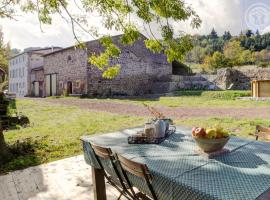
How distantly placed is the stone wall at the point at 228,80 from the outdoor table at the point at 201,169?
2560 cm

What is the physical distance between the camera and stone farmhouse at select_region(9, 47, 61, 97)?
34797 millimetres

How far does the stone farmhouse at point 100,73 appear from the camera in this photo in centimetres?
2617

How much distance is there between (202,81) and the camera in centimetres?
3017

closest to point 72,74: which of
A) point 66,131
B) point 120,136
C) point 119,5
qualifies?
point 66,131

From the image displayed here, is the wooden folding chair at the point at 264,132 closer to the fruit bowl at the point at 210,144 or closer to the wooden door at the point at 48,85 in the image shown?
the fruit bowl at the point at 210,144

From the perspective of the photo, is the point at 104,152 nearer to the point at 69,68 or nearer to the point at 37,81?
the point at 69,68

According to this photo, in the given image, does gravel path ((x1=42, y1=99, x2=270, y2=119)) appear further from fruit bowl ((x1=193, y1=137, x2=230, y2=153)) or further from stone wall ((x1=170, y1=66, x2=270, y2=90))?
stone wall ((x1=170, y1=66, x2=270, y2=90))

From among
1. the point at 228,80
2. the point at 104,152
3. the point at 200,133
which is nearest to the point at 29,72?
the point at 228,80

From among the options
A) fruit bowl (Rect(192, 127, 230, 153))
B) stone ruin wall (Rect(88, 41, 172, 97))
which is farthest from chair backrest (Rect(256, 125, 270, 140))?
stone ruin wall (Rect(88, 41, 172, 97))

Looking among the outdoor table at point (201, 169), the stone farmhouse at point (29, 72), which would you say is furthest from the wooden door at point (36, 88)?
the outdoor table at point (201, 169)

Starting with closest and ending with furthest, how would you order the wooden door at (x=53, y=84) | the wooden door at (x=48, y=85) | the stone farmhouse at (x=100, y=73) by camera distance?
the stone farmhouse at (x=100, y=73) < the wooden door at (x=53, y=84) < the wooden door at (x=48, y=85)

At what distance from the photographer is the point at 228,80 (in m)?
28.5

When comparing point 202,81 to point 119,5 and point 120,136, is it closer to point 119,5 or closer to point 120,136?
point 119,5

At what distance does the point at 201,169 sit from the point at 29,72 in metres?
37.8
